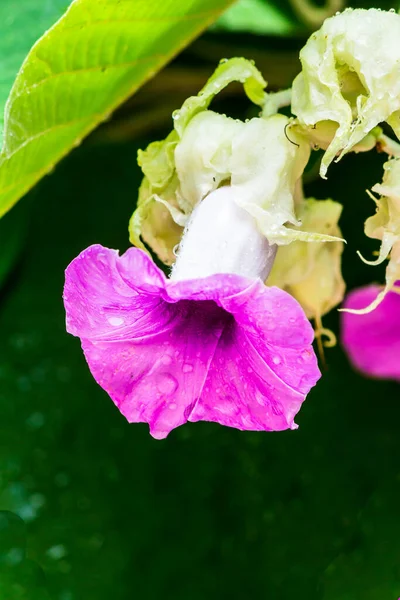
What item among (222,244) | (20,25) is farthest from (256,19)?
(222,244)

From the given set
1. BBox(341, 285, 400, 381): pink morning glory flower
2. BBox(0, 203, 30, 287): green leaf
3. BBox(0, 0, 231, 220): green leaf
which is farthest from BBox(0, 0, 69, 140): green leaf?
BBox(341, 285, 400, 381): pink morning glory flower

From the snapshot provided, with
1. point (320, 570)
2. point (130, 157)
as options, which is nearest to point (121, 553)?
point (320, 570)

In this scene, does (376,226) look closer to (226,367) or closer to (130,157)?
(226,367)

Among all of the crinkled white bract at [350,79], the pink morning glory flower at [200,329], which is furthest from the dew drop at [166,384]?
the crinkled white bract at [350,79]

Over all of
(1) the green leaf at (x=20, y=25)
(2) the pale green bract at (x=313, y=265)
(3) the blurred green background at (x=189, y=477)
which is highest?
(1) the green leaf at (x=20, y=25)

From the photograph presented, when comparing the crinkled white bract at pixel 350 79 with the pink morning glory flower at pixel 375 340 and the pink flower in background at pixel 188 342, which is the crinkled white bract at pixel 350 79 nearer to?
the pink flower in background at pixel 188 342

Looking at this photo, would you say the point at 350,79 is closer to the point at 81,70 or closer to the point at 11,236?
the point at 81,70
